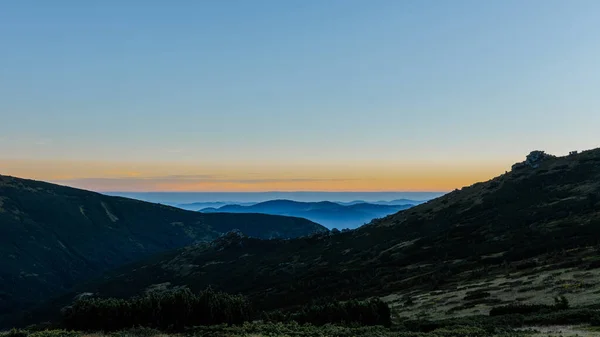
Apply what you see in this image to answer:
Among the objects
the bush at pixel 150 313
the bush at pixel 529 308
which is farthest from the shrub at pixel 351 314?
the bush at pixel 529 308

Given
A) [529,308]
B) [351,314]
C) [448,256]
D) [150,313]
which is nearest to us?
[529,308]

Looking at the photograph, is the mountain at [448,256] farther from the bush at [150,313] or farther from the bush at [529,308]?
the bush at [150,313]

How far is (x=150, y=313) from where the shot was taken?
94.2ft

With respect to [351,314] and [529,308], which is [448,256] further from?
[351,314]

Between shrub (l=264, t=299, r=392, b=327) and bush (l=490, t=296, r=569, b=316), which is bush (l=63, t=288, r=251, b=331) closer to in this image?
shrub (l=264, t=299, r=392, b=327)

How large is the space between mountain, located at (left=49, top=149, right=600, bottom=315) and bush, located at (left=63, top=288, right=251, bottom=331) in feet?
60.2

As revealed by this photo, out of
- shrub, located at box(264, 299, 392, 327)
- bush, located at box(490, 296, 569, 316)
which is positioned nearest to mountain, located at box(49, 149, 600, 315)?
bush, located at box(490, 296, 569, 316)

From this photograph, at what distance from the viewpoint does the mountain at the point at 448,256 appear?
40.8m

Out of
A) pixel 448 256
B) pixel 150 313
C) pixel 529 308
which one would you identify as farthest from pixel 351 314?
pixel 448 256

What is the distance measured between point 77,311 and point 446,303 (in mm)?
A: 29925

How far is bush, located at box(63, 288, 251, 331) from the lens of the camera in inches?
1097

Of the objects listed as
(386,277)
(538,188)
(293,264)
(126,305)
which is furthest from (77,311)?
(538,188)

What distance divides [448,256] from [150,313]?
60.6m

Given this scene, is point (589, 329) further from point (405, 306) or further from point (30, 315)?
point (30, 315)
